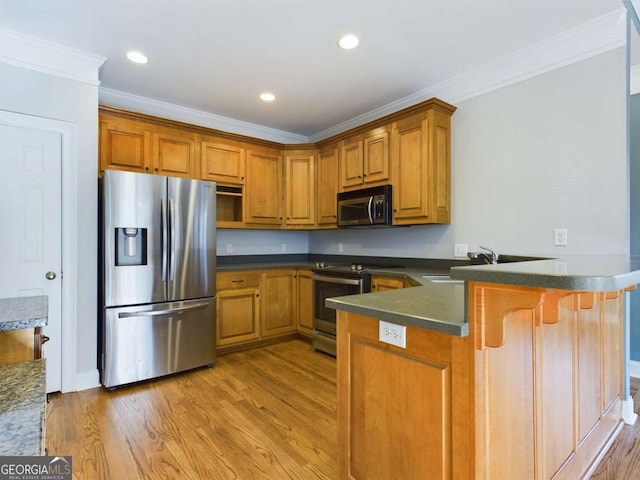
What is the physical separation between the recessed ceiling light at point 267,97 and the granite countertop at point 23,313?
2686 millimetres

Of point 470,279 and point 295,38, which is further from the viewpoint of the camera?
point 295,38

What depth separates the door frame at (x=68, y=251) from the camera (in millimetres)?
2654

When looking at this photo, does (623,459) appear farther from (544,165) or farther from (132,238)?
(132,238)

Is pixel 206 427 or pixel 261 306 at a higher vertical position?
pixel 261 306

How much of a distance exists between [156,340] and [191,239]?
91 cm

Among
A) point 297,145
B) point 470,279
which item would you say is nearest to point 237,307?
point 297,145

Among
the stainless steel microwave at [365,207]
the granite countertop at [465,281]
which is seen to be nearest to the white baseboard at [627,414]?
the granite countertop at [465,281]

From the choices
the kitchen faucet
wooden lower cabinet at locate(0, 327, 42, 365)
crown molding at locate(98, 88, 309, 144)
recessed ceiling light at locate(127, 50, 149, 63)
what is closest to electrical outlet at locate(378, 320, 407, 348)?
wooden lower cabinet at locate(0, 327, 42, 365)

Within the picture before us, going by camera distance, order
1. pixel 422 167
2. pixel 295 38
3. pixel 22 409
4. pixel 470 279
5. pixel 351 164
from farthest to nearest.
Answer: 1. pixel 351 164
2. pixel 422 167
3. pixel 295 38
4. pixel 470 279
5. pixel 22 409

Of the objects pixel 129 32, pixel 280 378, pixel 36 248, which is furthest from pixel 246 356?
pixel 129 32

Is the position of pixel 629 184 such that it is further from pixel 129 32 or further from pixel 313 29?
pixel 129 32

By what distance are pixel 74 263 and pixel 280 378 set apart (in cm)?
191

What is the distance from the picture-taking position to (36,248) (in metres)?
2.56

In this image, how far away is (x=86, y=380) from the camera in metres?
2.73
